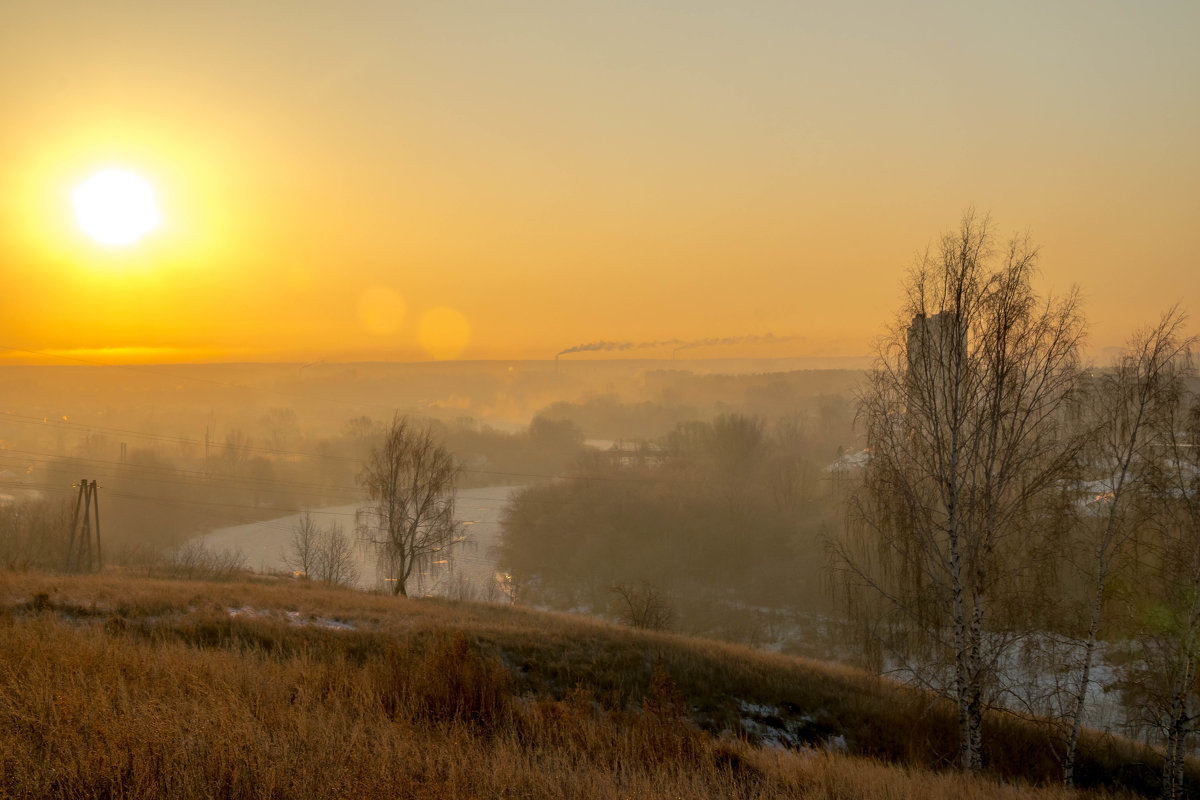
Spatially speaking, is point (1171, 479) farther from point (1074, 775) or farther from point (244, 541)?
point (244, 541)

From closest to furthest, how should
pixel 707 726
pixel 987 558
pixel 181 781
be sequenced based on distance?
pixel 181 781
pixel 987 558
pixel 707 726

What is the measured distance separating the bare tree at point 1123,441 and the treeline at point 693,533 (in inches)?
1587

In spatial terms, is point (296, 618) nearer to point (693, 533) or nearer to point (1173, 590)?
point (1173, 590)

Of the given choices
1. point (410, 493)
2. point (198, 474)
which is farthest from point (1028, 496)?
point (198, 474)

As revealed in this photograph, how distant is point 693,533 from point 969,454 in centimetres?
6150

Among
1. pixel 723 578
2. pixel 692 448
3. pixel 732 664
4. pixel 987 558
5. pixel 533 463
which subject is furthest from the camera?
pixel 533 463

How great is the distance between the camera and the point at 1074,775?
1528 cm

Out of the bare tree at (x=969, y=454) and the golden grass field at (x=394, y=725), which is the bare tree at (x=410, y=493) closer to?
the golden grass field at (x=394, y=725)

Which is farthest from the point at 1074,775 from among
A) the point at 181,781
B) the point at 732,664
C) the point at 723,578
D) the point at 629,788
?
the point at 723,578

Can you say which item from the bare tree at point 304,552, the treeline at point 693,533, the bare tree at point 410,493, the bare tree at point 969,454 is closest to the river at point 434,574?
the bare tree at point 304,552

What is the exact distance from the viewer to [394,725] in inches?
285

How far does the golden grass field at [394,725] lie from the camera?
5430mm

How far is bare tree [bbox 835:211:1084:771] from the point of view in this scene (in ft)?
43.9

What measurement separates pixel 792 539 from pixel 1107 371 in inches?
2332
